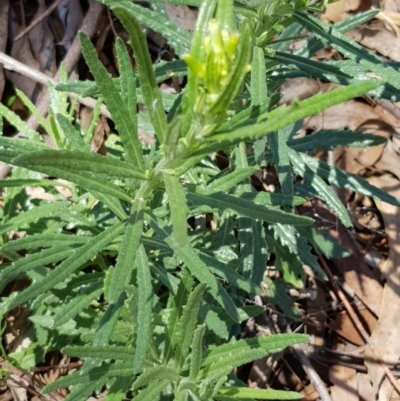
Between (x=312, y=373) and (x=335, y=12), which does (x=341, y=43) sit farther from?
(x=335, y=12)

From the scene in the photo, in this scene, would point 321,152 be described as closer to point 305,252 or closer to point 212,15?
point 305,252

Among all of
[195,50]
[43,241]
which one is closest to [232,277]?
[43,241]

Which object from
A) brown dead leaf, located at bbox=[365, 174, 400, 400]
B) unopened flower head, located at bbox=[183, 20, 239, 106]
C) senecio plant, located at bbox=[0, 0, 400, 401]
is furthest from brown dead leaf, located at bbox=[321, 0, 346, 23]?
unopened flower head, located at bbox=[183, 20, 239, 106]

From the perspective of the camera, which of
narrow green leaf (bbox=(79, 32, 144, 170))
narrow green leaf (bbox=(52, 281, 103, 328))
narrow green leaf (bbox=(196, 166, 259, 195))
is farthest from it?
narrow green leaf (bbox=(52, 281, 103, 328))

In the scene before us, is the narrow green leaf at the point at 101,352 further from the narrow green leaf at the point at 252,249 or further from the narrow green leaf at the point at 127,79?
the narrow green leaf at the point at 127,79

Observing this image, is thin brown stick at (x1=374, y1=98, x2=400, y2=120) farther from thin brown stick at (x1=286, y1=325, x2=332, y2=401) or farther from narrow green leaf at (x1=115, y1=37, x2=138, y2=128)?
narrow green leaf at (x1=115, y1=37, x2=138, y2=128)
